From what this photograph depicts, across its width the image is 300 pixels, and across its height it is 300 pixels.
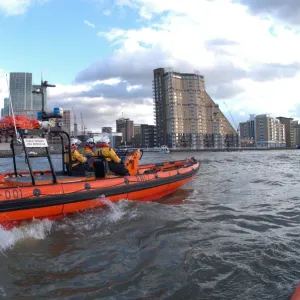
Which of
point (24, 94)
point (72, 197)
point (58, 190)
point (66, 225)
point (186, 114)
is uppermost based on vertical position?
point (186, 114)

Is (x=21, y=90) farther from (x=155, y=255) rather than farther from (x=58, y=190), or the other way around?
(x=155, y=255)

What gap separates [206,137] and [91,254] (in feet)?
452

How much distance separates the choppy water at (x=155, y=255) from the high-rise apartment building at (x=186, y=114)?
126515 millimetres

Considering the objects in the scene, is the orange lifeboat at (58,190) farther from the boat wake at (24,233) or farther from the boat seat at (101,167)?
the boat wake at (24,233)

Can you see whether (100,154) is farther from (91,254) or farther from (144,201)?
(91,254)

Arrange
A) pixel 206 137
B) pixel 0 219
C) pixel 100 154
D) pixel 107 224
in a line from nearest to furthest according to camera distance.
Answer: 1. pixel 0 219
2. pixel 107 224
3. pixel 100 154
4. pixel 206 137

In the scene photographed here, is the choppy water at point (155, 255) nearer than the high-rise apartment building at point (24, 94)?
Yes

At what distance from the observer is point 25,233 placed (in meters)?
6.37

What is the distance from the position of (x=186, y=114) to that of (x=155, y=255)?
136 meters

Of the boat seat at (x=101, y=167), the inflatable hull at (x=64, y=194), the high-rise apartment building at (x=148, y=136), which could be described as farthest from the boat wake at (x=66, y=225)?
the high-rise apartment building at (x=148, y=136)

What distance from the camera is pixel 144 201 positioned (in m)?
9.84

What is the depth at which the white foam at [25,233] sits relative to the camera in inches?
231

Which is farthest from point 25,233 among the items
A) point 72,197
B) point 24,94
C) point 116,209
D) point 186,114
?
point 186,114

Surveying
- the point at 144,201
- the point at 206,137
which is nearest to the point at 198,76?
the point at 206,137
